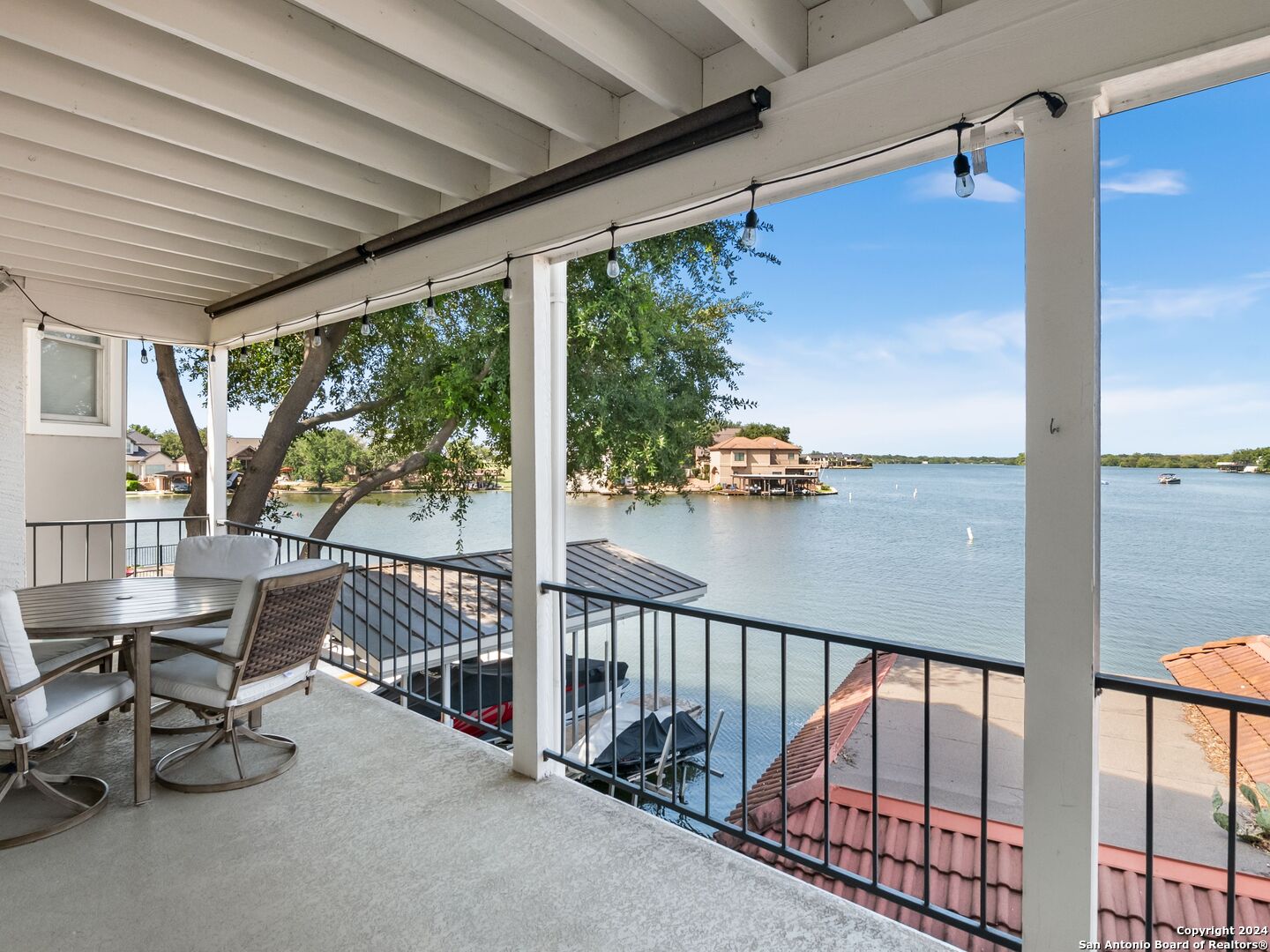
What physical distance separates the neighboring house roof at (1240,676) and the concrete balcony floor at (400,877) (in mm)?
4244

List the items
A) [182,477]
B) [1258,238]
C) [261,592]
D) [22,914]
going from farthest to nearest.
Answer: [182,477] → [1258,238] → [261,592] → [22,914]

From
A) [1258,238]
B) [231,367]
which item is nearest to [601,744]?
[231,367]

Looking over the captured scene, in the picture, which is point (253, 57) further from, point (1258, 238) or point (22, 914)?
point (1258, 238)

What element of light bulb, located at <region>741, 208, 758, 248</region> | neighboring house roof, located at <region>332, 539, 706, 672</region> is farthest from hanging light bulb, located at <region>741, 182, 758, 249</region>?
neighboring house roof, located at <region>332, 539, 706, 672</region>

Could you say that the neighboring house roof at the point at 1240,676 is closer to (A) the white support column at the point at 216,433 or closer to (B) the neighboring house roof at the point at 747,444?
(B) the neighboring house roof at the point at 747,444

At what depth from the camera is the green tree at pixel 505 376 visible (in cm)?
692

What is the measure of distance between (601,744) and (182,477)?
6741 millimetres

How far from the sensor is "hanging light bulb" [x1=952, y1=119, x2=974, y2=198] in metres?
1.69

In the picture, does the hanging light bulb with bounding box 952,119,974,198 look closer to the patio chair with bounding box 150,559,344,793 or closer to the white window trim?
the patio chair with bounding box 150,559,344,793

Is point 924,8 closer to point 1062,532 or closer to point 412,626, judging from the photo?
point 1062,532

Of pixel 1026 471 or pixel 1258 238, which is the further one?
pixel 1258 238

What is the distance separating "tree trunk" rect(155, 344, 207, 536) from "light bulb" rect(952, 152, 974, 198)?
9.16 m

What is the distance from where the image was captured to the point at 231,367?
9.73 m

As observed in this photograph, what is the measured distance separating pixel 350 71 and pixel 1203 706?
9.60 feet
